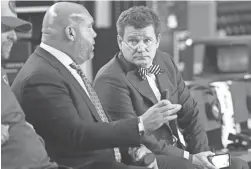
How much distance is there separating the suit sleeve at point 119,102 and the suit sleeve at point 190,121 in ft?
1.06

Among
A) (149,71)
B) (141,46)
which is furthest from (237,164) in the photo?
(141,46)

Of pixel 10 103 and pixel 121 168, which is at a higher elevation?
pixel 10 103

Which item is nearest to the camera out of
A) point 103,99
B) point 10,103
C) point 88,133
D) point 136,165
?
point 10,103

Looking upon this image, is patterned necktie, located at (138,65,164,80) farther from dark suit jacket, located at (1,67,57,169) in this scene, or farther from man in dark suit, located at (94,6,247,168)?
dark suit jacket, located at (1,67,57,169)

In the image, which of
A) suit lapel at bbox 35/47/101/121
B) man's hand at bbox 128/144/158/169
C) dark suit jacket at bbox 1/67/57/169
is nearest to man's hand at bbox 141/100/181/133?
suit lapel at bbox 35/47/101/121

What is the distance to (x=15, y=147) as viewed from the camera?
2.57 metres

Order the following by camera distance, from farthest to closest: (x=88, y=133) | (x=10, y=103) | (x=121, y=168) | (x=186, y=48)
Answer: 1. (x=186, y=48)
2. (x=121, y=168)
3. (x=88, y=133)
4. (x=10, y=103)

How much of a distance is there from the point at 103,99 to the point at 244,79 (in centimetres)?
219

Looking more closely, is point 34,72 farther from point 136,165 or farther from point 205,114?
point 205,114

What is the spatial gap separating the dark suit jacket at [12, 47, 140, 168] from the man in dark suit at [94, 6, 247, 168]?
1.53 ft

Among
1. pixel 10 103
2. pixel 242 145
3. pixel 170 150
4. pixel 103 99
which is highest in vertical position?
pixel 10 103

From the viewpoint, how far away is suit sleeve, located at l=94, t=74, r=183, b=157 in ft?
11.1

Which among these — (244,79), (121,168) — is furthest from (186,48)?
(121,168)

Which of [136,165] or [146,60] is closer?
[136,165]
